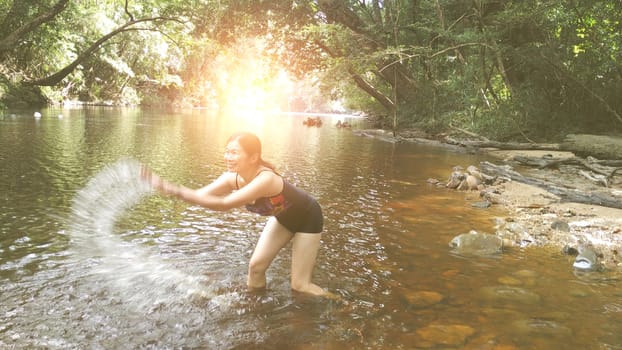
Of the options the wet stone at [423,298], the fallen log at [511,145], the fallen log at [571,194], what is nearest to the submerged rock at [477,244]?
the wet stone at [423,298]

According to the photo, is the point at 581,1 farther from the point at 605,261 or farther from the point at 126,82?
the point at 126,82

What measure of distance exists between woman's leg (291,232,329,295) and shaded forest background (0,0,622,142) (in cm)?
1911

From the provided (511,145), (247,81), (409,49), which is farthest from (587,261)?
(247,81)

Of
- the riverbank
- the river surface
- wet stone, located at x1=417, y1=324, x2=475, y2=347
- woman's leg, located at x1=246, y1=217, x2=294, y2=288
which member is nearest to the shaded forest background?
the riverbank

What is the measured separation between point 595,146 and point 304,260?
15.8 metres

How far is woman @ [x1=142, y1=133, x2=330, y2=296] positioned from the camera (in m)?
4.32

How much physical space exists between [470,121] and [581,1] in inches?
302

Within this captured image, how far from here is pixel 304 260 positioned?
4.97m

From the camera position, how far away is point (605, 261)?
255 inches

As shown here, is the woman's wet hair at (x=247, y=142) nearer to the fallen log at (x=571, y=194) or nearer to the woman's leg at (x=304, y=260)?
the woman's leg at (x=304, y=260)

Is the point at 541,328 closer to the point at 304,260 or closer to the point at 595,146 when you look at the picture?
the point at 304,260

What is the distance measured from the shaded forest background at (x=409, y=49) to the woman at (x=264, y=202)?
752 inches

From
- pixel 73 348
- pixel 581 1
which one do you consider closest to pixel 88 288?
pixel 73 348

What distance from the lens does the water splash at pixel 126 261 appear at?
4891 mm
